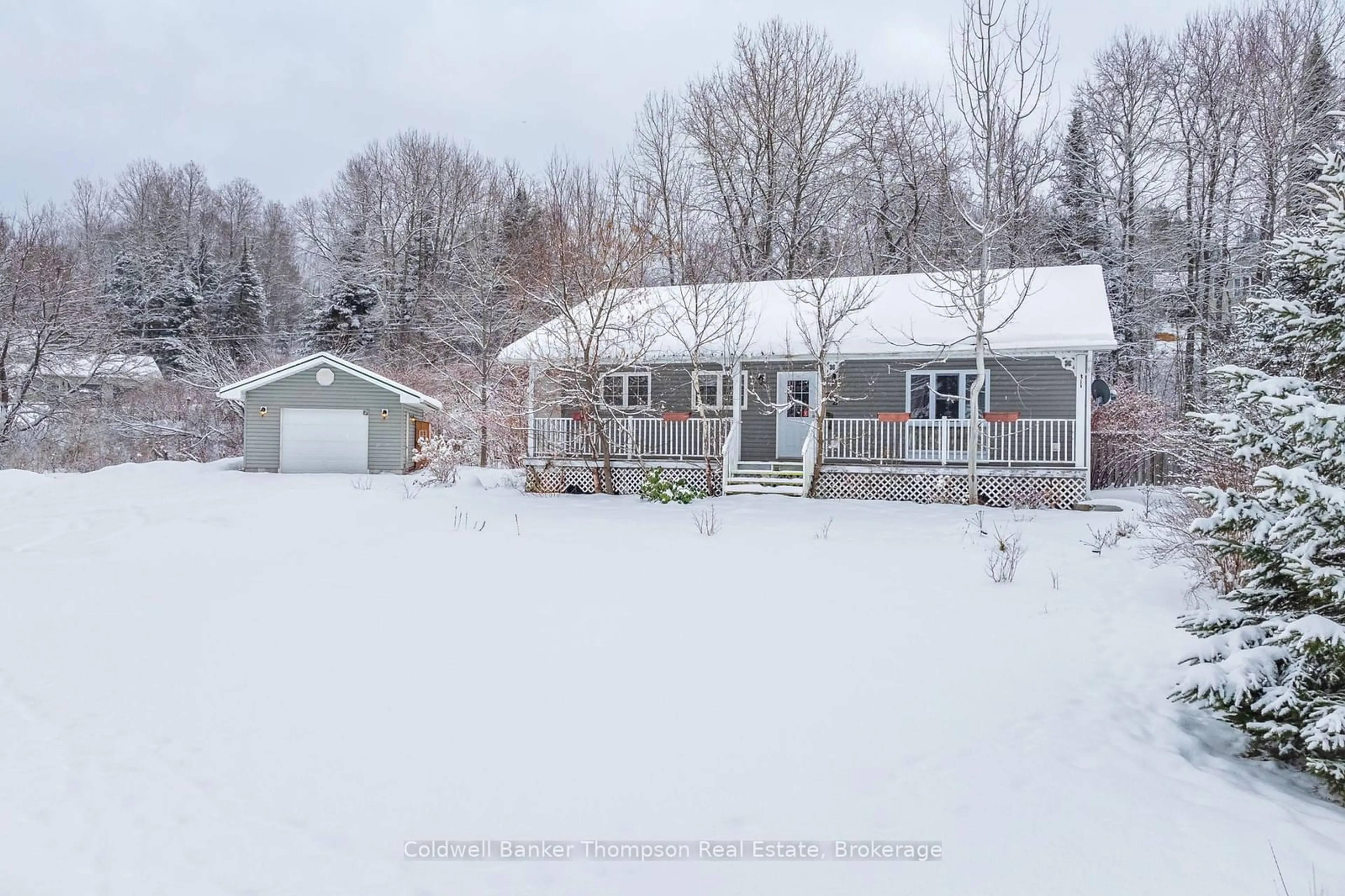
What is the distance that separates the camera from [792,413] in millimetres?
16422

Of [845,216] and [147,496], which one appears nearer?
[147,496]

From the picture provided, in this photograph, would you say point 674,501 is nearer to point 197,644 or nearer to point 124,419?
point 197,644

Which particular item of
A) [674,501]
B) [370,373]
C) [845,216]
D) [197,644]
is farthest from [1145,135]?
[197,644]

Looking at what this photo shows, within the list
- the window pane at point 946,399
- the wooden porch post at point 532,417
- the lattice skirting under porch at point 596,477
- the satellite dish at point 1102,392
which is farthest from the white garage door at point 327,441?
the satellite dish at point 1102,392

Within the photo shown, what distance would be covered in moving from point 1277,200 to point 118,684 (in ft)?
81.4

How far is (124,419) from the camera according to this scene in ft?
73.0

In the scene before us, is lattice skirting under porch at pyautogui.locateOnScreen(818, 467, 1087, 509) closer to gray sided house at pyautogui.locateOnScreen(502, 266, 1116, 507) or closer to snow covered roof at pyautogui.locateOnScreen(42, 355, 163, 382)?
gray sided house at pyautogui.locateOnScreen(502, 266, 1116, 507)

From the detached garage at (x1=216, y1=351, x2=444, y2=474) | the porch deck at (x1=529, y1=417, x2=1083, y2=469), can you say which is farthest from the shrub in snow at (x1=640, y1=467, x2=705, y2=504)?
the detached garage at (x1=216, y1=351, x2=444, y2=474)

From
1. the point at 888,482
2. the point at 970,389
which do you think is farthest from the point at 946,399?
the point at 888,482

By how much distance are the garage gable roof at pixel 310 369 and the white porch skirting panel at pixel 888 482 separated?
5.67 meters

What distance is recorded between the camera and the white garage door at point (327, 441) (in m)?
19.3

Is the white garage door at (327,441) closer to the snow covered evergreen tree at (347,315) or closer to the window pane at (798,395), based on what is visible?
the window pane at (798,395)

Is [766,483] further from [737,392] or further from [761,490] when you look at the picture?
[737,392]

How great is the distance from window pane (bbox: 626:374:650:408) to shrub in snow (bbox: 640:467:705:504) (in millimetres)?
2891
